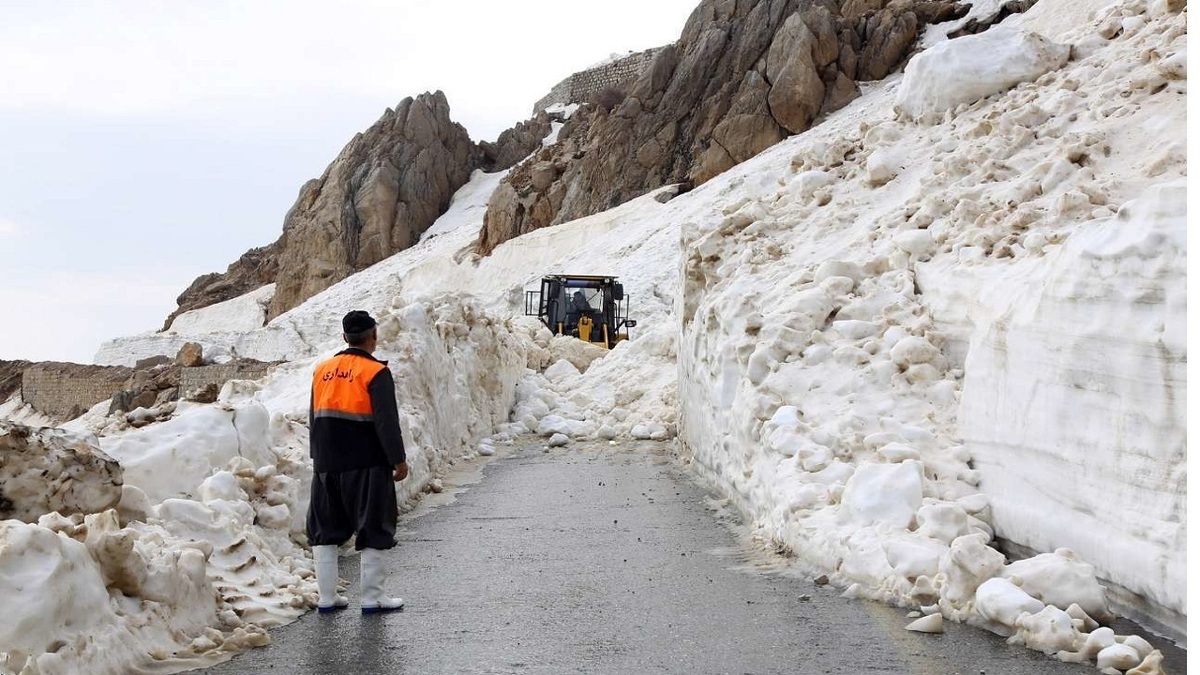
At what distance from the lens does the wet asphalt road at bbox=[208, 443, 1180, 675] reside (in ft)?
14.8

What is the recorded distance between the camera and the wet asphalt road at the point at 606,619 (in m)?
4.51

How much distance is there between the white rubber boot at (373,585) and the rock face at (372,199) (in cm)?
6113

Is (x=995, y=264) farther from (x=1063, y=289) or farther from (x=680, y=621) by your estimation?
(x=680, y=621)

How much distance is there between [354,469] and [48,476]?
4.43ft

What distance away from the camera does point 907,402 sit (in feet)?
24.2

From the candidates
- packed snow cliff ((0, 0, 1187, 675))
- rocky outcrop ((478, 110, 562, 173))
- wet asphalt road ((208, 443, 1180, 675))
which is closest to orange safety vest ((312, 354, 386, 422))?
packed snow cliff ((0, 0, 1187, 675))

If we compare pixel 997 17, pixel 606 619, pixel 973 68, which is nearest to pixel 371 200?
pixel 997 17

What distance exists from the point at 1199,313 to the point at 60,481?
4738mm

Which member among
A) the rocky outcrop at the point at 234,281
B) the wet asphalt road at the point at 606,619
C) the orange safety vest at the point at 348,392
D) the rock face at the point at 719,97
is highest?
the rock face at the point at 719,97

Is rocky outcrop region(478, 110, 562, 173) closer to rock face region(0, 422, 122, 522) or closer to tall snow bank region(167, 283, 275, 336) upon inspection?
tall snow bank region(167, 283, 275, 336)

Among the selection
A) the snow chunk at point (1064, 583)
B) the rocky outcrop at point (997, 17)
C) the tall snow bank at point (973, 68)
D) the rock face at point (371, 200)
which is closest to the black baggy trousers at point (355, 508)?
the snow chunk at point (1064, 583)

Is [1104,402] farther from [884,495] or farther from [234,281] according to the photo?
[234,281]

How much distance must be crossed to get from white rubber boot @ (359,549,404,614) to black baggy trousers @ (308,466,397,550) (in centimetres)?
5

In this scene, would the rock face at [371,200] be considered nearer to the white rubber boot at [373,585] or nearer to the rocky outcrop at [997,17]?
the rocky outcrop at [997,17]
